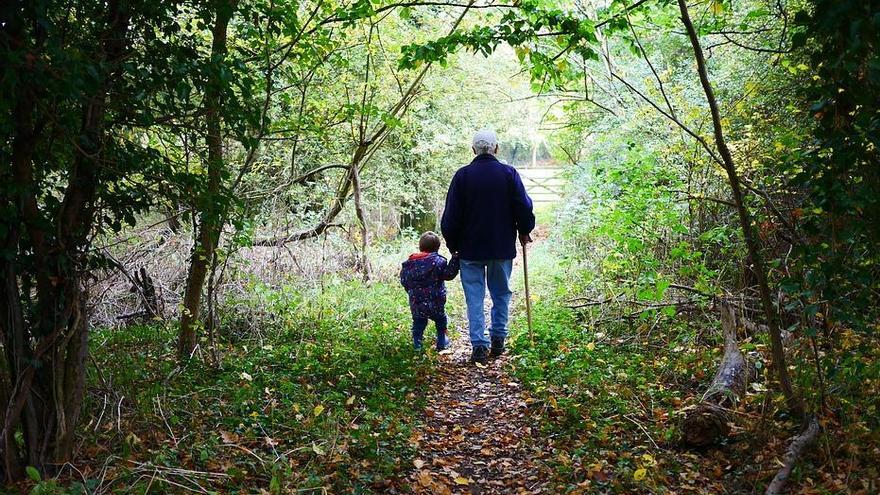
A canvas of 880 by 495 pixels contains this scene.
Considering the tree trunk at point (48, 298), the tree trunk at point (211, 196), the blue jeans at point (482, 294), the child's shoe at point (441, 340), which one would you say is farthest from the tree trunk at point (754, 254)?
the child's shoe at point (441, 340)

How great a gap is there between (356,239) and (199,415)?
750 centimetres

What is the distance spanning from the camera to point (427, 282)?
23.2 feet

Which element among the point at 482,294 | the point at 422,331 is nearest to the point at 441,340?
the point at 422,331

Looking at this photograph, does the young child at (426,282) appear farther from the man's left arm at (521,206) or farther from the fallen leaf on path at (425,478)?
the fallen leaf on path at (425,478)

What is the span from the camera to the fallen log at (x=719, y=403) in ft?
14.0

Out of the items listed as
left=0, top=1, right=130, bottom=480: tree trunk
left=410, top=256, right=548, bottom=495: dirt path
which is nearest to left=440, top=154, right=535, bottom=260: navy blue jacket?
left=410, top=256, right=548, bottom=495: dirt path

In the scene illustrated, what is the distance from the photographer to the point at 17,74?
2.63 meters

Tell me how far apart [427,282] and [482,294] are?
0.63 metres

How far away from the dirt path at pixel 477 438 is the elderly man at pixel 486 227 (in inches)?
21.6

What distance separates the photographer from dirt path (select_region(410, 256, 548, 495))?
14.1 feet

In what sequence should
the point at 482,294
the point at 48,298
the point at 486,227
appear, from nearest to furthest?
the point at 48,298 < the point at 486,227 < the point at 482,294

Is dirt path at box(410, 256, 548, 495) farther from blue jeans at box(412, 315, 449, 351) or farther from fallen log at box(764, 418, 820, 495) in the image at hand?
fallen log at box(764, 418, 820, 495)

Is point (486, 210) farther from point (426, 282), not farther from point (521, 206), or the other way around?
point (426, 282)

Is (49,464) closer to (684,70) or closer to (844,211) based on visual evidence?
(844,211)
